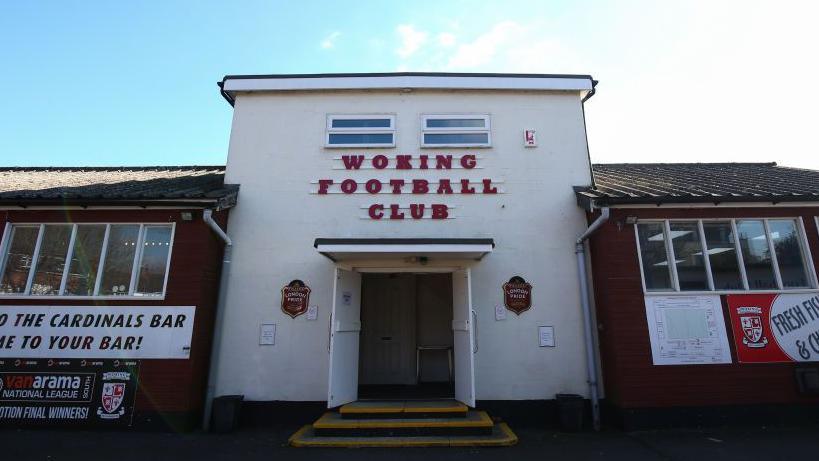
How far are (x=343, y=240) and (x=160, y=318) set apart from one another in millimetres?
3511

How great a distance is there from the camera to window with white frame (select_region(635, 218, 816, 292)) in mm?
7391

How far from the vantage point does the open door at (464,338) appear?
6.83 metres

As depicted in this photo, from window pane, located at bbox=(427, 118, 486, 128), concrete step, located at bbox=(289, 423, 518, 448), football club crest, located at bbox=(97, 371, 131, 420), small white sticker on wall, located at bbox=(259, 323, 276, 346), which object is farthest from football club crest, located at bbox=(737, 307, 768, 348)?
football club crest, located at bbox=(97, 371, 131, 420)

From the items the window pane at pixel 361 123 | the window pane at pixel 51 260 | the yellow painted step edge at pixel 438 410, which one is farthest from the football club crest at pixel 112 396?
the window pane at pixel 361 123

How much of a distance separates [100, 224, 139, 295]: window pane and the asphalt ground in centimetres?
237

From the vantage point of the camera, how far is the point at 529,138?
8719 millimetres

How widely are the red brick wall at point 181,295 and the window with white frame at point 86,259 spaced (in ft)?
0.51

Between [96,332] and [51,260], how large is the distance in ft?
5.63

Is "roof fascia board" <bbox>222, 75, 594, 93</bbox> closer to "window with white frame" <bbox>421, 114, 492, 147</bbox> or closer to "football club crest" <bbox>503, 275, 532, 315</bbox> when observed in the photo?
"window with white frame" <bbox>421, 114, 492, 147</bbox>

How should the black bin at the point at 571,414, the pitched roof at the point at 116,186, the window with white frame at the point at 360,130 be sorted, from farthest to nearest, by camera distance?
1. the window with white frame at the point at 360,130
2. the pitched roof at the point at 116,186
3. the black bin at the point at 571,414

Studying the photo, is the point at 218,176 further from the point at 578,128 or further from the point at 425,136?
the point at 578,128

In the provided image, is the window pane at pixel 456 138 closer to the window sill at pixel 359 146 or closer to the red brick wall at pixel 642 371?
the window sill at pixel 359 146

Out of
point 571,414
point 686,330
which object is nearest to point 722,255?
point 686,330

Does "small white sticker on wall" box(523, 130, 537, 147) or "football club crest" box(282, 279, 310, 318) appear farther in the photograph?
"small white sticker on wall" box(523, 130, 537, 147)
